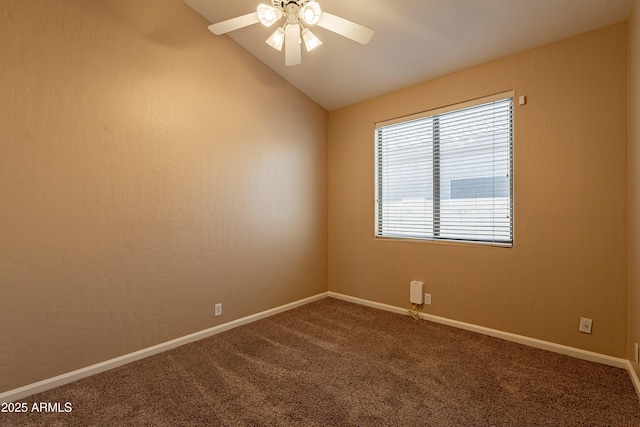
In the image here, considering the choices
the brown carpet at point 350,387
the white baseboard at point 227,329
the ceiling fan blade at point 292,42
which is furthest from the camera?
the ceiling fan blade at point 292,42

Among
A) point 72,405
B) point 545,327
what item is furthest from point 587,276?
point 72,405

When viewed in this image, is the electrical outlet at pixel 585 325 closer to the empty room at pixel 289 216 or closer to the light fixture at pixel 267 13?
the empty room at pixel 289 216

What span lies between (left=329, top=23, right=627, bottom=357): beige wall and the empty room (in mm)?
15

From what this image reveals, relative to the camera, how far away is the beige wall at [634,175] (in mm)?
1985

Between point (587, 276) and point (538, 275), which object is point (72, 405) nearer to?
point (538, 275)

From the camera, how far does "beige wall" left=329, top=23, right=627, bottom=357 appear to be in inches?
91.4

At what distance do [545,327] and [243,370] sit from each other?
252cm

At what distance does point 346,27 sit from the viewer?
200cm

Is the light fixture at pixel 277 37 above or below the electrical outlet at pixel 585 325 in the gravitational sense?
above

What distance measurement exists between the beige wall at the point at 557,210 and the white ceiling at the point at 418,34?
17 centimetres

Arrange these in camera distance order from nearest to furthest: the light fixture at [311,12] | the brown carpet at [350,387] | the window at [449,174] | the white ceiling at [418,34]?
the brown carpet at [350,387] → the light fixture at [311,12] → the white ceiling at [418,34] → the window at [449,174]

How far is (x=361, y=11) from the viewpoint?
2.55 metres

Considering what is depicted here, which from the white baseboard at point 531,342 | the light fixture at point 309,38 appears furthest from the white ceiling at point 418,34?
the white baseboard at point 531,342

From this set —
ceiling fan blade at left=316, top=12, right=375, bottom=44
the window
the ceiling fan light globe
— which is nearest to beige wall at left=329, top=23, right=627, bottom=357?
the window
